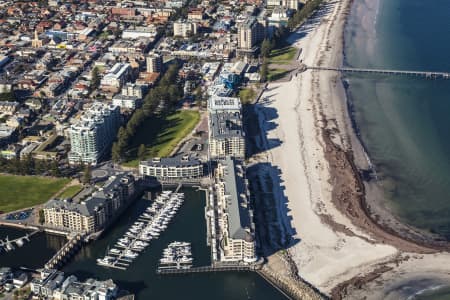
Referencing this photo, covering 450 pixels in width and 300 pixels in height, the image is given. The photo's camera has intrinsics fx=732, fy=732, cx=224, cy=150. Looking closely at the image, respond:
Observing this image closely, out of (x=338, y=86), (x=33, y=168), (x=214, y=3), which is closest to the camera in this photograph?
(x=33, y=168)

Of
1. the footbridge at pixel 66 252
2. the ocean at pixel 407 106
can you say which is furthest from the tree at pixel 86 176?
the ocean at pixel 407 106

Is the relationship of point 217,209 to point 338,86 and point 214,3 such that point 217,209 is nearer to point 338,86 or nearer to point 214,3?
point 338,86

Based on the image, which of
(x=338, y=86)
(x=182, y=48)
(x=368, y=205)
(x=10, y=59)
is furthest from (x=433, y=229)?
(x=10, y=59)

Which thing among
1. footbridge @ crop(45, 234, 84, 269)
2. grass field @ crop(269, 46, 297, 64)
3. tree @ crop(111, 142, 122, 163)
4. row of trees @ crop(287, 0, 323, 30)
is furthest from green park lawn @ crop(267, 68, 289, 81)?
footbridge @ crop(45, 234, 84, 269)

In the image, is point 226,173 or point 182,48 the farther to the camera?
point 182,48

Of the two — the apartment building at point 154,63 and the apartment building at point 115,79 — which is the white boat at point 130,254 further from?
the apartment building at point 154,63

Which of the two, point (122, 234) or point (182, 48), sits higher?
point (182, 48)

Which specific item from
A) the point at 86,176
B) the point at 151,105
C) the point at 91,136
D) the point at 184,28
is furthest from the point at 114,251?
the point at 184,28
